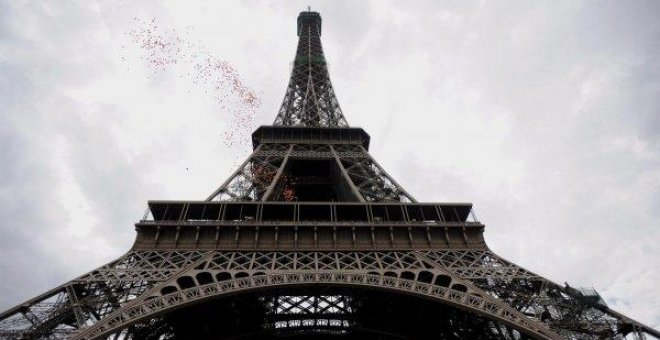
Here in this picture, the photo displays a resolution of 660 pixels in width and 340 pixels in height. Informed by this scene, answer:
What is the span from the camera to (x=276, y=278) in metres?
16.5

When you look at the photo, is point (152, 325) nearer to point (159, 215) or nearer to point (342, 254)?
point (159, 215)

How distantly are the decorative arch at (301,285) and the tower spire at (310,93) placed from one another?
54.2 ft

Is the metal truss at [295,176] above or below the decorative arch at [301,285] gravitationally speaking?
above

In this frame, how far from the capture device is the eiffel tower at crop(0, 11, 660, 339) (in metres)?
14.8

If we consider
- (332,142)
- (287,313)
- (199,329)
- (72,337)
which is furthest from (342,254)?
(332,142)

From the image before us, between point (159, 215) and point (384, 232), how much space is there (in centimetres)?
1015

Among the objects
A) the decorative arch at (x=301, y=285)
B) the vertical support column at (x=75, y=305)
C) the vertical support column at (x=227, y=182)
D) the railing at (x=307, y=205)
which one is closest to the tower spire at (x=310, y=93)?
the vertical support column at (x=227, y=182)

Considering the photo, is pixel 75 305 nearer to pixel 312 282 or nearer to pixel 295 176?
pixel 312 282

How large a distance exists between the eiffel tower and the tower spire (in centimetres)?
931

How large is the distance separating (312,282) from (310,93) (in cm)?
2405

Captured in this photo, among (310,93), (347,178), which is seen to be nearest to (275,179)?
(347,178)

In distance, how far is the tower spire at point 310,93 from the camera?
112ft

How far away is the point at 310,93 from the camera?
3772 cm

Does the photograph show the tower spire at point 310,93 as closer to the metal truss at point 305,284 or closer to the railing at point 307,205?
the railing at point 307,205
